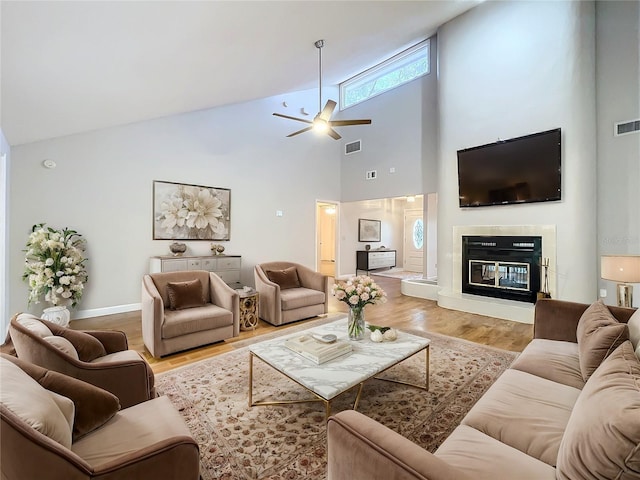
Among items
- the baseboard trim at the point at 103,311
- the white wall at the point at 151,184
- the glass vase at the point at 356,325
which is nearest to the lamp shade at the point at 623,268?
the glass vase at the point at 356,325

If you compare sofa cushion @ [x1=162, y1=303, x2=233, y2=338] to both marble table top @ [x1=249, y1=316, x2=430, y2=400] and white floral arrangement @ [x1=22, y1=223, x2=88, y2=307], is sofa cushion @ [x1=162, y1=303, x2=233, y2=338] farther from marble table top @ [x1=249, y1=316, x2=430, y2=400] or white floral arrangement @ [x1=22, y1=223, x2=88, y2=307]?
white floral arrangement @ [x1=22, y1=223, x2=88, y2=307]

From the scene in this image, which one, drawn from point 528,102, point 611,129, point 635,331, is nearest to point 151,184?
point 635,331

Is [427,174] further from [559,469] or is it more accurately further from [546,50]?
[559,469]

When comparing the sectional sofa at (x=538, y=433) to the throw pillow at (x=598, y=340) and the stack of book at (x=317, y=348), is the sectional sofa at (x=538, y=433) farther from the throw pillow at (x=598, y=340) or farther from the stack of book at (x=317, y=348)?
the stack of book at (x=317, y=348)

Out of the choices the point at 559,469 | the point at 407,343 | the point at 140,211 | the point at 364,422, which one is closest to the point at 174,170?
the point at 140,211

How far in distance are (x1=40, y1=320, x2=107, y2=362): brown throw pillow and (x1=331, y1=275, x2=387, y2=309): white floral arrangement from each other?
1.65 meters

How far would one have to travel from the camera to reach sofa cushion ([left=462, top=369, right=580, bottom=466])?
46.0 inches

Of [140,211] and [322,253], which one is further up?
[140,211]

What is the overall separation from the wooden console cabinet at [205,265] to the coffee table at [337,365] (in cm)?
298

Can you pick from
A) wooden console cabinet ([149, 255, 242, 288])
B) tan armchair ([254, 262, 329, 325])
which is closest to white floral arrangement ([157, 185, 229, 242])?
wooden console cabinet ([149, 255, 242, 288])

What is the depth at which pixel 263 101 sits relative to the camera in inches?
244

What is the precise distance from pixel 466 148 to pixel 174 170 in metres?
4.93

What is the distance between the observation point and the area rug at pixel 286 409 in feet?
5.37

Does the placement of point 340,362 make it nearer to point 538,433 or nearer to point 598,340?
point 538,433
